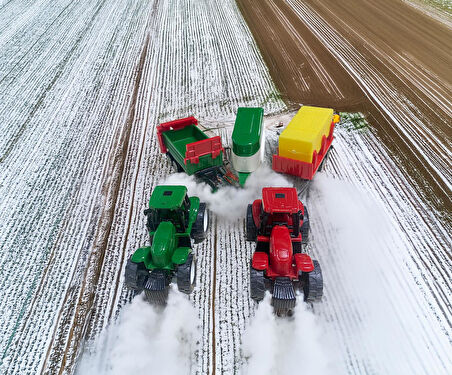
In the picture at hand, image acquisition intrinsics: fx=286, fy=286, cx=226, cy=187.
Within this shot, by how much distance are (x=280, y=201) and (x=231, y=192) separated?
245cm

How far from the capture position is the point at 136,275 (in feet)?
19.7

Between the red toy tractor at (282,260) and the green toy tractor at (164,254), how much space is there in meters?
1.53

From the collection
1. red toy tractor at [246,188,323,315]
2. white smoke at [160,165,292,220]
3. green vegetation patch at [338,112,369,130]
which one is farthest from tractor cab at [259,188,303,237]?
green vegetation patch at [338,112,369,130]

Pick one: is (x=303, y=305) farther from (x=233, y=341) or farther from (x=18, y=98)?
(x=18, y=98)

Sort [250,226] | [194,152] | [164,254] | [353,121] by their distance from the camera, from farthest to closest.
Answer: [353,121], [194,152], [250,226], [164,254]

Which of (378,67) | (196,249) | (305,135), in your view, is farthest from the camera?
(378,67)

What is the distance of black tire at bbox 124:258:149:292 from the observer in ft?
19.7

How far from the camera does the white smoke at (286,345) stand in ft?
17.9

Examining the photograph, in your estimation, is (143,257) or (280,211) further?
(280,211)

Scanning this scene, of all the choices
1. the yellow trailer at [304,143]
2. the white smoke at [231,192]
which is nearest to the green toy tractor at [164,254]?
the white smoke at [231,192]

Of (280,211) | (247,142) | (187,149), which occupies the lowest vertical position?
(187,149)

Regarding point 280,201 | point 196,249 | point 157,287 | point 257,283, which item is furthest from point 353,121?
point 157,287

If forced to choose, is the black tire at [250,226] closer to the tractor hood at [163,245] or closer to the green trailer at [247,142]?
the green trailer at [247,142]

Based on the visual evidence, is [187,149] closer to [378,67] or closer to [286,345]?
[286,345]
